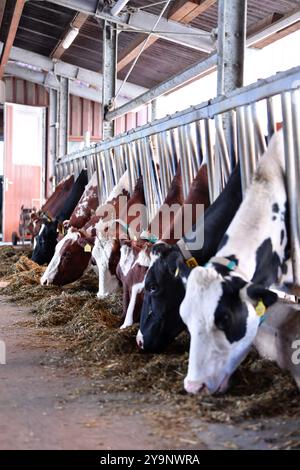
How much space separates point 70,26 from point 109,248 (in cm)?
733

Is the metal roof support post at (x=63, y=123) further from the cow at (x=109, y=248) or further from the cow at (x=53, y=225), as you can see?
the cow at (x=109, y=248)

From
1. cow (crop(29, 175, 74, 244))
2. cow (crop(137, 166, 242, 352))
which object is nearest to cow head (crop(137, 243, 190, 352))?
cow (crop(137, 166, 242, 352))

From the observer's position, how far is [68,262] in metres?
9.00

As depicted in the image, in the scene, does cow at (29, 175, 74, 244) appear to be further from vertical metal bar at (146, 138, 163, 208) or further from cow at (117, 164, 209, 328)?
cow at (117, 164, 209, 328)

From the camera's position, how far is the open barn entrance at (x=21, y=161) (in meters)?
20.5

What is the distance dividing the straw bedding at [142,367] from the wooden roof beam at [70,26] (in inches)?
263

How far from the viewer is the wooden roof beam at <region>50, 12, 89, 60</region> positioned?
41.5 ft

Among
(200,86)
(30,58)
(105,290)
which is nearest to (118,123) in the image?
(30,58)

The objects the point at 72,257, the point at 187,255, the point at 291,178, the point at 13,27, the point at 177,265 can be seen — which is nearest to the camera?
the point at 177,265

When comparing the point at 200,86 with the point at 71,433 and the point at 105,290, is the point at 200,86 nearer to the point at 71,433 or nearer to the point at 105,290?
the point at 105,290

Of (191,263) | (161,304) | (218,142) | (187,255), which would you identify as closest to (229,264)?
(191,263)

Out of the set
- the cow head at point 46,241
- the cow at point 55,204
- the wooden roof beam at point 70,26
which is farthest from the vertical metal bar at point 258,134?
the wooden roof beam at point 70,26

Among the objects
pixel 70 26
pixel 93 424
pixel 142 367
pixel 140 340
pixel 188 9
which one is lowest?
pixel 93 424

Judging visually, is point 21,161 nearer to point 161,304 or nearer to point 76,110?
point 76,110
